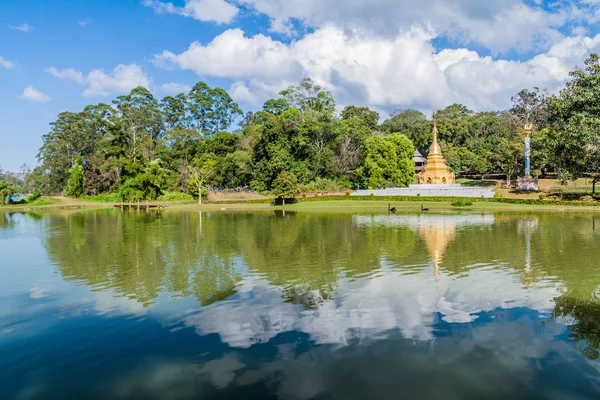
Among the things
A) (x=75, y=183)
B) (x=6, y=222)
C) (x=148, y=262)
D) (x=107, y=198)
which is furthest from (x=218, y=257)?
(x=75, y=183)

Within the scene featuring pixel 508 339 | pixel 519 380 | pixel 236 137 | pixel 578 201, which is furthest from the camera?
pixel 236 137

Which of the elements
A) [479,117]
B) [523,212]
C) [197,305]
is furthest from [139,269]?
[479,117]

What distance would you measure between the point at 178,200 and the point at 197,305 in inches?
1897

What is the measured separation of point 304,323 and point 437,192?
4340cm

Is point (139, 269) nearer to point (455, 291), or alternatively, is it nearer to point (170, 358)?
point (170, 358)

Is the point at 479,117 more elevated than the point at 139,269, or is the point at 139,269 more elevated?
the point at 479,117

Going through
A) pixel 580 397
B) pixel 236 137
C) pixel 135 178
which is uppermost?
pixel 236 137

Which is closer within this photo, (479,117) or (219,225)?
(219,225)

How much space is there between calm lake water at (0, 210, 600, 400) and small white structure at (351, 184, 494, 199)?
31.3m

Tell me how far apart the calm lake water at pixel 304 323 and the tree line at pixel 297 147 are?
28.4 m

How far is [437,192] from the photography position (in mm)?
49438

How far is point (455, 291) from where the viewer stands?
36.1ft

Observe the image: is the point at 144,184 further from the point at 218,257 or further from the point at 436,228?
the point at 218,257

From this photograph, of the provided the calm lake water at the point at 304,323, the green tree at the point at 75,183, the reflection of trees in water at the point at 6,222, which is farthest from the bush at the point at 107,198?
the calm lake water at the point at 304,323
